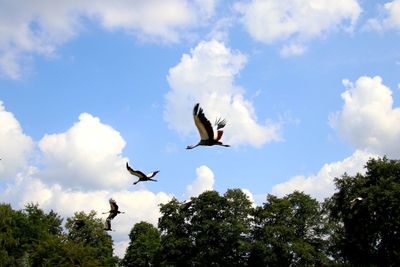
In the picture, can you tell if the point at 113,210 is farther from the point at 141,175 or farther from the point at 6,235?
the point at 6,235

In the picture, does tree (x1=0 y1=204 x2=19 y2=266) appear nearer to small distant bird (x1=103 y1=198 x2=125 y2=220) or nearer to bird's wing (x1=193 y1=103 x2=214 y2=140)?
small distant bird (x1=103 y1=198 x2=125 y2=220)

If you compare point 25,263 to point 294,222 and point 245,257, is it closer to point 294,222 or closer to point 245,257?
point 245,257

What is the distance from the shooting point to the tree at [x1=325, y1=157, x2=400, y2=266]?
5962cm

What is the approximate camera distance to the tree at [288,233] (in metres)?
68.0

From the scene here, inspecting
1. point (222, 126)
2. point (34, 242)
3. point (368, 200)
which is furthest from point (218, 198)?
point (222, 126)

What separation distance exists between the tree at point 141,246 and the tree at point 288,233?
82.5 feet

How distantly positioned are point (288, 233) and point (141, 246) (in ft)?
113

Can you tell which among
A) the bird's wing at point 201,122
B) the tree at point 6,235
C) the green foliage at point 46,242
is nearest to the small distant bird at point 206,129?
the bird's wing at point 201,122

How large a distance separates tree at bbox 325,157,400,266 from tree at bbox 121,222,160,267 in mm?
37483

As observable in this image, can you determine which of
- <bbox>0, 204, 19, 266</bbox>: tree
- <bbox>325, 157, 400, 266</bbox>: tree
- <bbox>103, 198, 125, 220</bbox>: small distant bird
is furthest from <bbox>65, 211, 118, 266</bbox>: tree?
<bbox>103, 198, 125, 220</bbox>: small distant bird

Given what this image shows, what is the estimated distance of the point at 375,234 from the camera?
6159 centimetres

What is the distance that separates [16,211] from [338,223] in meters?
62.0

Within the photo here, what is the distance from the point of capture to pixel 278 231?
227ft

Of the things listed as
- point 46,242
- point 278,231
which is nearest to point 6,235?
point 46,242
